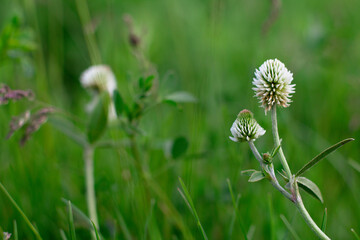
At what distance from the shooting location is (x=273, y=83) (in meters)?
0.93

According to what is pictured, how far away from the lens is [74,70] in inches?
123

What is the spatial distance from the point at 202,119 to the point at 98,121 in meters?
0.71

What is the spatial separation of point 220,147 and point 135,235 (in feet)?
1.91

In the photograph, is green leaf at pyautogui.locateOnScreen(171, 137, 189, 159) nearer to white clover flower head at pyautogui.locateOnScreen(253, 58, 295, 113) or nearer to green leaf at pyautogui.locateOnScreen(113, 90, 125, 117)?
green leaf at pyautogui.locateOnScreen(113, 90, 125, 117)

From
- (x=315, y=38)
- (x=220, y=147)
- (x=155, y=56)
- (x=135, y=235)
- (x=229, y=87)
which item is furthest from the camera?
(x=155, y=56)

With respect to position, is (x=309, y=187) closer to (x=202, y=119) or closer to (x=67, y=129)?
(x=67, y=129)

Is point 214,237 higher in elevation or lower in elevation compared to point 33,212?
lower

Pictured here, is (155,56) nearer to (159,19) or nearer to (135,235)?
(159,19)

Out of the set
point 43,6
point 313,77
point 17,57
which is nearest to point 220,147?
point 17,57

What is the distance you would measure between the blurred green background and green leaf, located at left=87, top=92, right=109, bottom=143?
0.38 feet

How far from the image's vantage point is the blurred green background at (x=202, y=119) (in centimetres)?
143

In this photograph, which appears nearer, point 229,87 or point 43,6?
point 229,87

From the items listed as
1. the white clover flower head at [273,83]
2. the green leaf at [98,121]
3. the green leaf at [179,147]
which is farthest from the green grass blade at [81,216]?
the white clover flower head at [273,83]

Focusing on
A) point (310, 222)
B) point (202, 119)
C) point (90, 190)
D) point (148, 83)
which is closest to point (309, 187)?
point (310, 222)
